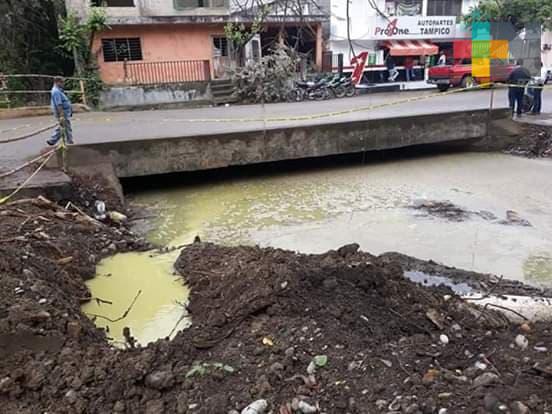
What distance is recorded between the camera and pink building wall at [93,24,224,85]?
20.8 metres

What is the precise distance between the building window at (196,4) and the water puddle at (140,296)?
17.5 meters

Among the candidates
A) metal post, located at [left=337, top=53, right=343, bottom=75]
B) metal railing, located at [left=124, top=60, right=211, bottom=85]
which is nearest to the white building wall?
metal post, located at [left=337, top=53, right=343, bottom=75]

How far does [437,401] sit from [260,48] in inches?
881

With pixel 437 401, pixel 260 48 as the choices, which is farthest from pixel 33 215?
pixel 260 48

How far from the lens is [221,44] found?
22.9m

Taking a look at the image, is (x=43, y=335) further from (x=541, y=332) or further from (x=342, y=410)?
(x=541, y=332)

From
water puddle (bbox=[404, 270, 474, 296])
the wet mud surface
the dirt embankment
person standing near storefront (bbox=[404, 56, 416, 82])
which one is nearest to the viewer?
the dirt embankment

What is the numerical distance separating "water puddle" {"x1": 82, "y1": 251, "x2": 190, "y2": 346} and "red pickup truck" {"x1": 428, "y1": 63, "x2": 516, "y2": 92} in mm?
18822

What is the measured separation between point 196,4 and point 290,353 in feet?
70.0

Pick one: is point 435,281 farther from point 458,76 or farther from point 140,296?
point 458,76

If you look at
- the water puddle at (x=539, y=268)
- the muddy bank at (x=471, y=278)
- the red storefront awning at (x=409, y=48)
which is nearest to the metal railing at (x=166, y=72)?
the red storefront awning at (x=409, y=48)

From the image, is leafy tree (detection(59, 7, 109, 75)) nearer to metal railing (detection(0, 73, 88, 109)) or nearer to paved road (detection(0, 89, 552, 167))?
metal railing (detection(0, 73, 88, 109))

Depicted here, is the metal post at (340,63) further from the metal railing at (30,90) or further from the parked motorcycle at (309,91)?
the metal railing at (30,90)

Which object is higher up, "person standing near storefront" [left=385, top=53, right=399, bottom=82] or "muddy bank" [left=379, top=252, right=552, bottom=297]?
"person standing near storefront" [left=385, top=53, right=399, bottom=82]
